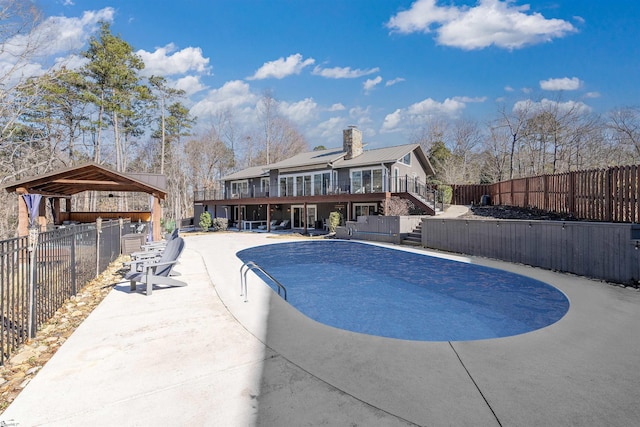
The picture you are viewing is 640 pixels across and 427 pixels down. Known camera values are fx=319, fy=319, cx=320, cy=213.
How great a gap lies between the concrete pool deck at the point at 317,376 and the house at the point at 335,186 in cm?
1471

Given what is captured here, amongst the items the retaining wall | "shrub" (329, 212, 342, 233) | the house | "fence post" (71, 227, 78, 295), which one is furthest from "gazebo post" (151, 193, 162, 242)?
"shrub" (329, 212, 342, 233)

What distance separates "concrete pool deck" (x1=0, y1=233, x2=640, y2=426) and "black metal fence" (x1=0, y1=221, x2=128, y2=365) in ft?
2.02

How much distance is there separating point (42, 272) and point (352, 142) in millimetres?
20429

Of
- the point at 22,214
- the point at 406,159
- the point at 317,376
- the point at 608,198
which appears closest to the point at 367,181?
the point at 406,159

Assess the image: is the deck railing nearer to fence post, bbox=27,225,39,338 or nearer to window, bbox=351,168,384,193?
window, bbox=351,168,384,193

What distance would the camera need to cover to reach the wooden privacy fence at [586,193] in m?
8.97

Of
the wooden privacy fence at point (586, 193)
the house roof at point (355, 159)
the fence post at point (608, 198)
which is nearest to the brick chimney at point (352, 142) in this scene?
the house roof at point (355, 159)

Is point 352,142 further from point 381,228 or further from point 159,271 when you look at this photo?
point 159,271

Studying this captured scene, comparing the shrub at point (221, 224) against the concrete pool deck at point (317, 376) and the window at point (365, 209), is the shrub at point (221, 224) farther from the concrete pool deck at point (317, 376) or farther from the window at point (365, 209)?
the concrete pool deck at point (317, 376)

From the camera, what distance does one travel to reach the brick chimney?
76.1ft

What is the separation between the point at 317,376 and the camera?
302 cm

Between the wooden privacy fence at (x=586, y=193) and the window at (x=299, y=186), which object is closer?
the wooden privacy fence at (x=586, y=193)

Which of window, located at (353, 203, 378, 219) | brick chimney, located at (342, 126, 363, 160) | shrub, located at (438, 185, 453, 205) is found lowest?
window, located at (353, 203, 378, 219)

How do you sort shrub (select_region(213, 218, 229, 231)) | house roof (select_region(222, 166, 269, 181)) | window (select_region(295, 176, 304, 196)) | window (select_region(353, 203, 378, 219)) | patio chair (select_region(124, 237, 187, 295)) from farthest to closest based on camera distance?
house roof (select_region(222, 166, 269, 181)), shrub (select_region(213, 218, 229, 231)), window (select_region(295, 176, 304, 196)), window (select_region(353, 203, 378, 219)), patio chair (select_region(124, 237, 187, 295))
